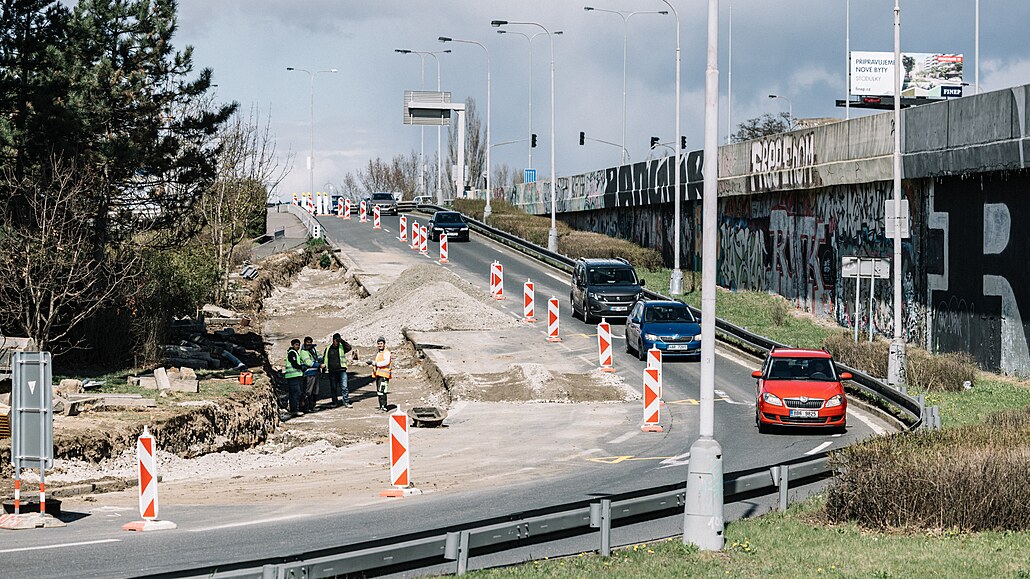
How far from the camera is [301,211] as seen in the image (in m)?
81.2

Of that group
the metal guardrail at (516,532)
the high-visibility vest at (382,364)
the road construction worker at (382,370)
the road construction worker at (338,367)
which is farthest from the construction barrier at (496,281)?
the metal guardrail at (516,532)

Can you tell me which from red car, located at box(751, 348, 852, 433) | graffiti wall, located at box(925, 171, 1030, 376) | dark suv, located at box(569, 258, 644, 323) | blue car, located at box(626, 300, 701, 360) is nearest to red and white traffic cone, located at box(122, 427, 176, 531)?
red car, located at box(751, 348, 852, 433)

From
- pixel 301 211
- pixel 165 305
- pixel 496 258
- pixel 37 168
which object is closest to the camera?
pixel 37 168

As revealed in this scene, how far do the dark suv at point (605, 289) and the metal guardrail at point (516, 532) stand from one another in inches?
1017

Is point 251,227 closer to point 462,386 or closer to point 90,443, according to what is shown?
point 462,386

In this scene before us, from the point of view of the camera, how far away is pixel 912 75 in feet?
310

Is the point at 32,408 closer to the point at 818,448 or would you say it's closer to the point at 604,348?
the point at 818,448

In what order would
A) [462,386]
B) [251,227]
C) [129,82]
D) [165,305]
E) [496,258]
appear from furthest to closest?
[251,227], [496,258], [165,305], [462,386], [129,82]

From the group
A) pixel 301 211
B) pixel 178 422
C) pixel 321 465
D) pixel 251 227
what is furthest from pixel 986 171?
pixel 301 211

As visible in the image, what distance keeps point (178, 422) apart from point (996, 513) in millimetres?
14512

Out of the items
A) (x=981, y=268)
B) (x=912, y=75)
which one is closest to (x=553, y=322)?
(x=981, y=268)

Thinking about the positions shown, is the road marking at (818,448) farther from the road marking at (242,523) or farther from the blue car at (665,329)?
the blue car at (665,329)

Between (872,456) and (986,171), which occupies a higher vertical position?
(986,171)

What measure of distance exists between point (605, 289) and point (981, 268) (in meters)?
13.4
